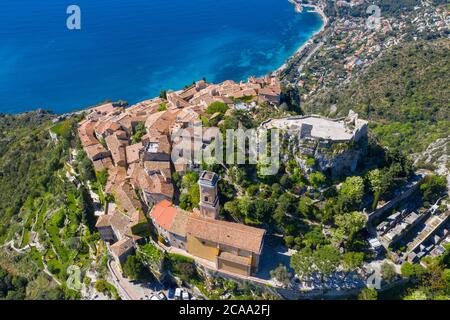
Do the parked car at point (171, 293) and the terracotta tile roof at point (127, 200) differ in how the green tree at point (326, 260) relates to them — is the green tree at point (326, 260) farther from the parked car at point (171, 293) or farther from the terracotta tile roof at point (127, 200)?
the terracotta tile roof at point (127, 200)

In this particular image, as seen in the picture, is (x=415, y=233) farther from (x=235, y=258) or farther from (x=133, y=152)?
(x=133, y=152)

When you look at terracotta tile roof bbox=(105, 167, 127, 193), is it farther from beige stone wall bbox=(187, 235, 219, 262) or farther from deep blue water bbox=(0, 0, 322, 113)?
deep blue water bbox=(0, 0, 322, 113)

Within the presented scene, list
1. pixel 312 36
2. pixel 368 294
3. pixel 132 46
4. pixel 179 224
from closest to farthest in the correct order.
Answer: pixel 368 294, pixel 179 224, pixel 132 46, pixel 312 36

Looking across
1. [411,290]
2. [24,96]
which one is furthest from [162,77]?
[411,290]

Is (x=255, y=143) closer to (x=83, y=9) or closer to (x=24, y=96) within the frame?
(x=24, y=96)

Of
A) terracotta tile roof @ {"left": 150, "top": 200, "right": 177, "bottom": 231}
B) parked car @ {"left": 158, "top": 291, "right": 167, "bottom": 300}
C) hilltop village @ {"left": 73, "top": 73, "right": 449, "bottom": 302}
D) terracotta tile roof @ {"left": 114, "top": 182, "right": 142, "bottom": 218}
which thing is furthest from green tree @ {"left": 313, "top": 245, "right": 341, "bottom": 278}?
terracotta tile roof @ {"left": 114, "top": 182, "right": 142, "bottom": 218}

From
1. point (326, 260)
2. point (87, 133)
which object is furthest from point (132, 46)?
point (326, 260)

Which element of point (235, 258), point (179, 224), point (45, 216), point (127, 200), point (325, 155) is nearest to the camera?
point (235, 258)
